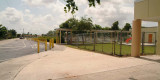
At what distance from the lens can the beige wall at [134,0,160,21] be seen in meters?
8.99

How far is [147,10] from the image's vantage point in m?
9.68

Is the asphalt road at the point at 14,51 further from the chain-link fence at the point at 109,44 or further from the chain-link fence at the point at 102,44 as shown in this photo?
the chain-link fence at the point at 109,44

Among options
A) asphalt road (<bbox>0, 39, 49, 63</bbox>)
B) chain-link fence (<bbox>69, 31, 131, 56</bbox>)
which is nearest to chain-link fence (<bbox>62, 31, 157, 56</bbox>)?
chain-link fence (<bbox>69, 31, 131, 56</bbox>)

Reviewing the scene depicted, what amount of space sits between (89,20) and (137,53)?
18.8 m

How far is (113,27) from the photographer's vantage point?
62.5 meters

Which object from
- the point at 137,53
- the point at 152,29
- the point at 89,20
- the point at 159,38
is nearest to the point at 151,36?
the point at 152,29

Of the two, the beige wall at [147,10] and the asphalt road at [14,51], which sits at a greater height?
the beige wall at [147,10]

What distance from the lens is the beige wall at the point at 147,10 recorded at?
8992 mm

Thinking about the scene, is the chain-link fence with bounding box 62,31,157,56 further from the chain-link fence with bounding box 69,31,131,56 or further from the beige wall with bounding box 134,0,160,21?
the beige wall with bounding box 134,0,160,21

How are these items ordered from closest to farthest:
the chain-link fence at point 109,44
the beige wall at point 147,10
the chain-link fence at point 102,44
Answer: the beige wall at point 147,10
the chain-link fence at point 109,44
the chain-link fence at point 102,44

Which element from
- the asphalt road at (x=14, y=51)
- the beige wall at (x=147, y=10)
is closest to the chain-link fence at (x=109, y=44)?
the beige wall at (x=147, y=10)

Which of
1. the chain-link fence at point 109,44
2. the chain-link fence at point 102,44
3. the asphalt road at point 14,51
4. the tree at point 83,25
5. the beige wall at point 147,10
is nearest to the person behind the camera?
the beige wall at point 147,10

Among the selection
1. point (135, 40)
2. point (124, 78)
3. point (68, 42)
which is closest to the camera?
point (124, 78)

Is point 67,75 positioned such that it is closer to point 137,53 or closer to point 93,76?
point 93,76
